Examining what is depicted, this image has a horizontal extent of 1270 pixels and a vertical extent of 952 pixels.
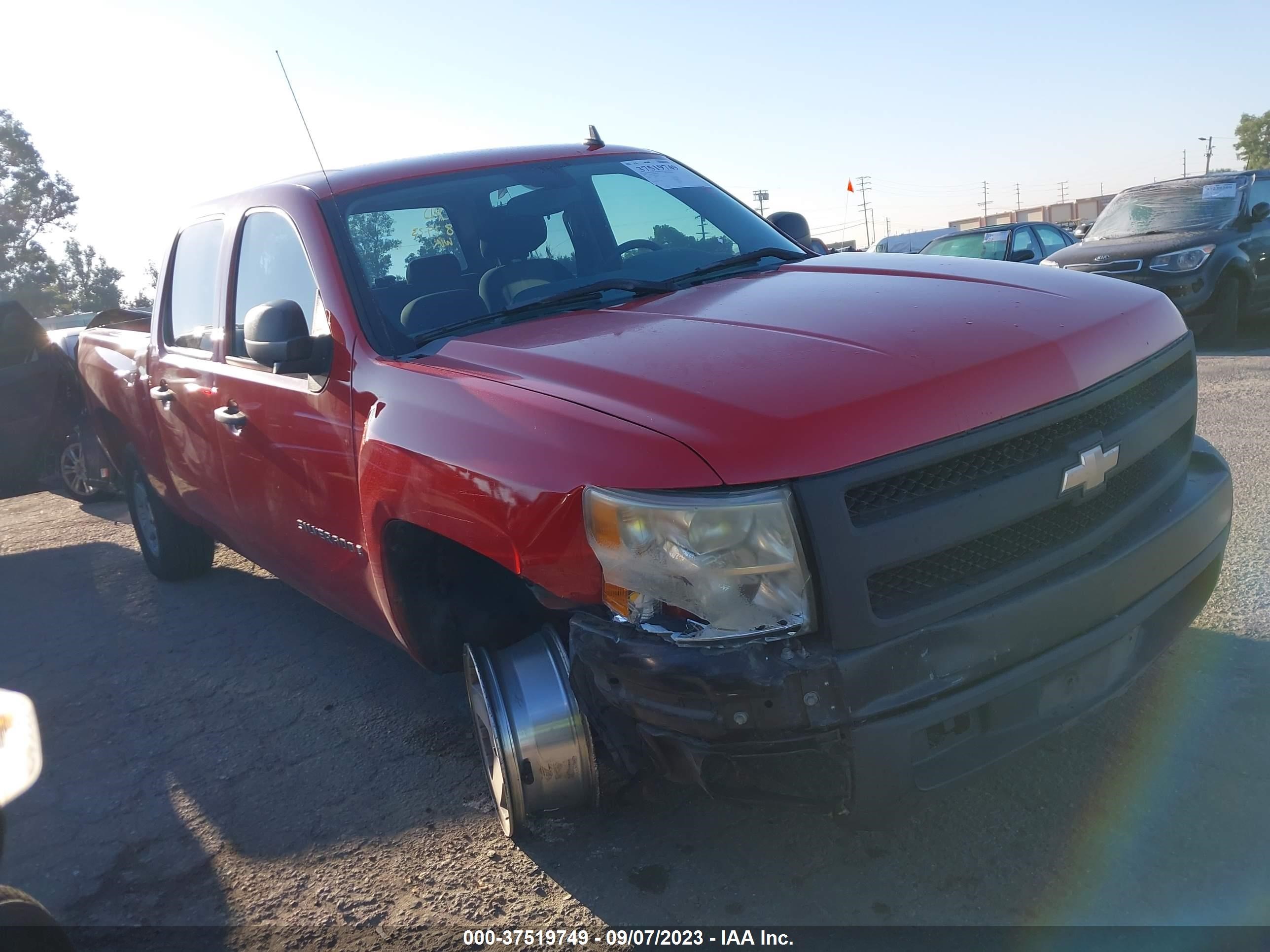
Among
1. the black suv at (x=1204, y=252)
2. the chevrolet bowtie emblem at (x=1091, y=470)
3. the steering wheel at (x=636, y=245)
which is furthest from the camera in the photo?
the black suv at (x=1204, y=252)

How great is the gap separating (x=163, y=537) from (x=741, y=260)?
147 inches

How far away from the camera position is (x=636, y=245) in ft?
11.9

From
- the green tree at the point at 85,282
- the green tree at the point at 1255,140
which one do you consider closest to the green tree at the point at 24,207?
the green tree at the point at 85,282

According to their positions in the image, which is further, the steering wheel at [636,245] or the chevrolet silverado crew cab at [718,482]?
the steering wheel at [636,245]

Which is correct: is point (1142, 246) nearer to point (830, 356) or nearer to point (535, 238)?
point (535, 238)

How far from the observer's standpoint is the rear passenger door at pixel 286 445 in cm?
305

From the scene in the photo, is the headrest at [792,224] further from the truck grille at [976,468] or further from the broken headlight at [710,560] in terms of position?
the broken headlight at [710,560]

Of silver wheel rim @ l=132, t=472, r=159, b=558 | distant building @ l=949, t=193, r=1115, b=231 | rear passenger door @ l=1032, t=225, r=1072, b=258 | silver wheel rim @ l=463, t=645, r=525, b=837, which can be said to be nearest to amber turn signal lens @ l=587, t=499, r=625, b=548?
silver wheel rim @ l=463, t=645, r=525, b=837

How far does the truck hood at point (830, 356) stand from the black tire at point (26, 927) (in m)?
1.45

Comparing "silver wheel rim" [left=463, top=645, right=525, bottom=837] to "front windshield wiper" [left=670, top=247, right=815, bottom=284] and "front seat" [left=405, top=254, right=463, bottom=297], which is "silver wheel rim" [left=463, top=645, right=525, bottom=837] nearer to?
"front seat" [left=405, top=254, right=463, bottom=297]

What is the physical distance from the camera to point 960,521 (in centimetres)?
206

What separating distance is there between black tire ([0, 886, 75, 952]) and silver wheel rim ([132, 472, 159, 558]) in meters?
3.78

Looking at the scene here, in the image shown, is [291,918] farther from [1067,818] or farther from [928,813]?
[1067,818]

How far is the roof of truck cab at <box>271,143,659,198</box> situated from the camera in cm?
348
